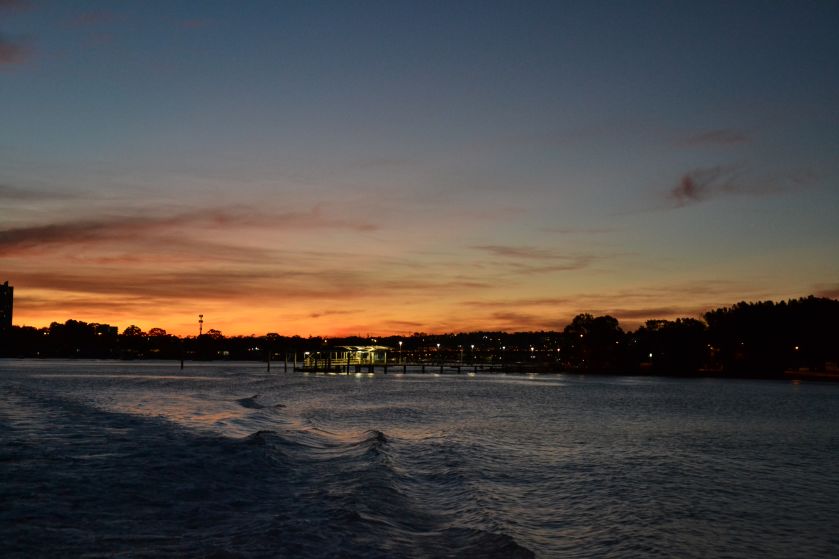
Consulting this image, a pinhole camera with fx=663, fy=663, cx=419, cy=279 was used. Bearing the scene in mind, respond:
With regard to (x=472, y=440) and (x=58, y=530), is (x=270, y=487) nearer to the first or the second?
(x=58, y=530)

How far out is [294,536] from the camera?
51.3 ft

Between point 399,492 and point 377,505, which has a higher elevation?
point 377,505

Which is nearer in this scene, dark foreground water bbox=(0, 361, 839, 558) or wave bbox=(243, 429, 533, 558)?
wave bbox=(243, 429, 533, 558)

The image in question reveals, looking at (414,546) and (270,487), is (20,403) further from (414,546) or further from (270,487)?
(414,546)

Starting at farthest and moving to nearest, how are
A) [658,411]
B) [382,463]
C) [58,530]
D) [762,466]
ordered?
[658,411] < [762,466] < [382,463] < [58,530]

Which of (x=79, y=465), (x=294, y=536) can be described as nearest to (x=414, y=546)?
(x=294, y=536)

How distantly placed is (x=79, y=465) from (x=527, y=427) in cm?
3048

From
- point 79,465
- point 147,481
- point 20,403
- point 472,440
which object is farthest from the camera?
point 20,403

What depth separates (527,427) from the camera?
46406mm

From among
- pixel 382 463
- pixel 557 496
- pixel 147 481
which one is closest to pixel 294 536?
pixel 147 481

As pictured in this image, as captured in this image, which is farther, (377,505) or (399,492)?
(399,492)

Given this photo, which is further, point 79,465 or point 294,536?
point 79,465

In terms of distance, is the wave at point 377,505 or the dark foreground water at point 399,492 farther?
the dark foreground water at point 399,492

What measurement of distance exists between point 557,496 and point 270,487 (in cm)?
953
